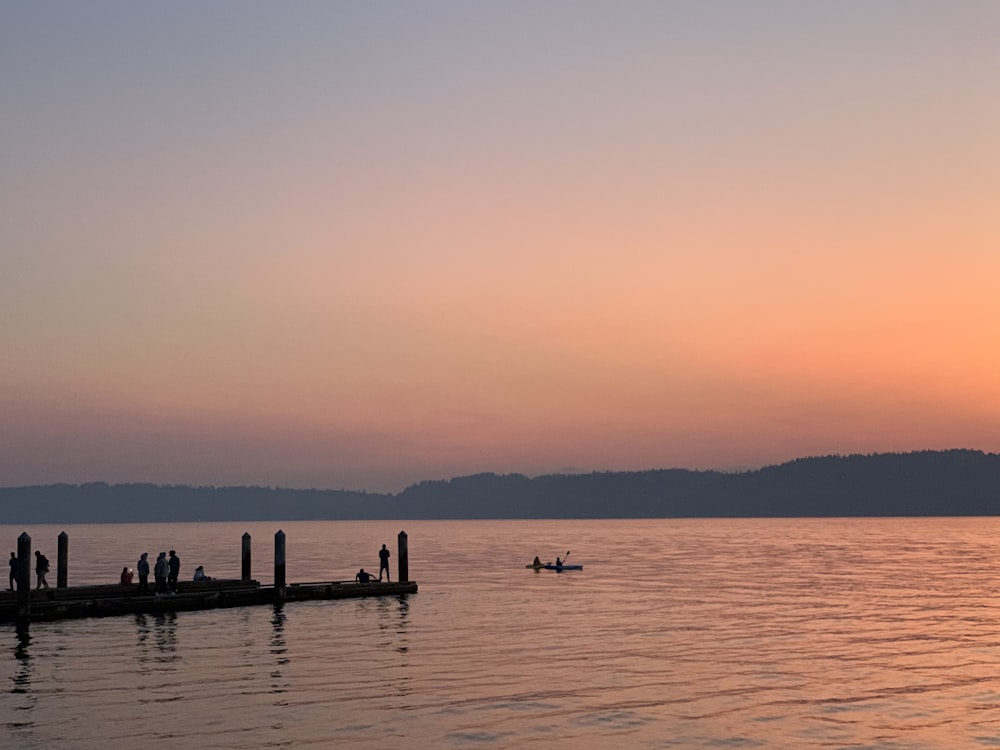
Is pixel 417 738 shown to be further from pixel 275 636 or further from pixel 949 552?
pixel 949 552

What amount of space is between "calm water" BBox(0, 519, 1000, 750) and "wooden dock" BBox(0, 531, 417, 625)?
1.02 metres

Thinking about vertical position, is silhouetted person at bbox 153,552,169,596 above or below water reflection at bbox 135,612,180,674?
above

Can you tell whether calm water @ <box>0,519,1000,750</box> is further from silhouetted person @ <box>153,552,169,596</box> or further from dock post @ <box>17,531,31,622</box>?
silhouetted person @ <box>153,552,169,596</box>

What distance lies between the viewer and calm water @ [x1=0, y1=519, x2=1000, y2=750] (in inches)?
1044

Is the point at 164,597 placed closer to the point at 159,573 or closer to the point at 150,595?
the point at 159,573

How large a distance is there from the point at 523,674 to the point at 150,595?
25722 millimetres

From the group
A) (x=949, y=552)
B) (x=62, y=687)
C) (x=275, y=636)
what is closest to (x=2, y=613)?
(x=275, y=636)

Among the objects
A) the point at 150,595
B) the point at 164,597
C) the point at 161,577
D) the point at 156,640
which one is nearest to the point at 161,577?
the point at 161,577

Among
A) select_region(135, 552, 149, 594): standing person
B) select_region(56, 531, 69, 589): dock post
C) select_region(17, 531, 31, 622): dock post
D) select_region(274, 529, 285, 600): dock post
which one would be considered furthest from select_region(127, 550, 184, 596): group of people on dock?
select_region(17, 531, 31, 622): dock post

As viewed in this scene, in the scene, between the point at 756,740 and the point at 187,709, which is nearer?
the point at 756,740

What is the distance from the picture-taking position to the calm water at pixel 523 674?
1044 inches

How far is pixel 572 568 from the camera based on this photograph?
318ft

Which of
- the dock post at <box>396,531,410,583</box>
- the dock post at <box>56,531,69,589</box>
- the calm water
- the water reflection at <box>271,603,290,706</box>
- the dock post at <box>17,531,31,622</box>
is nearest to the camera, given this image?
the calm water

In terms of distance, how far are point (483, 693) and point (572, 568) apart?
6600 centimetres
